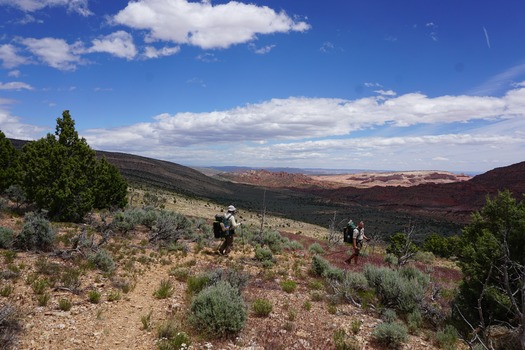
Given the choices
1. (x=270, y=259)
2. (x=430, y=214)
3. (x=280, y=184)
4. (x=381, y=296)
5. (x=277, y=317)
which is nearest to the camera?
(x=277, y=317)

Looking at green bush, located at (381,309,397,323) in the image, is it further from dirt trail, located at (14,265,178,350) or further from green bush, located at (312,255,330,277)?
dirt trail, located at (14,265,178,350)

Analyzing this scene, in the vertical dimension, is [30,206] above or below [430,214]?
above

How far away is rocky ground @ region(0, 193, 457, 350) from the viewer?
5992mm

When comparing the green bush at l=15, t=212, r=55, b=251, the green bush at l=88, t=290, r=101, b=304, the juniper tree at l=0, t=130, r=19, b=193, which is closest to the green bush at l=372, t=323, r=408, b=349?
the green bush at l=88, t=290, r=101, b=304

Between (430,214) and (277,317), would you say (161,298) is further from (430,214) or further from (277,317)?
(430,214)

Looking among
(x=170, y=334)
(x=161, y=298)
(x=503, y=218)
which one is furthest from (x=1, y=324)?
(x=503, y=218)

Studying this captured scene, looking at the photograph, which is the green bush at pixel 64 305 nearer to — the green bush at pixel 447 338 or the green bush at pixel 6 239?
the green bush at pixel 6 239

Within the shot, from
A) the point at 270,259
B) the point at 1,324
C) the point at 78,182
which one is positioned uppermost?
the point at 78,182

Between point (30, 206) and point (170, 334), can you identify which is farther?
point (30, 206)

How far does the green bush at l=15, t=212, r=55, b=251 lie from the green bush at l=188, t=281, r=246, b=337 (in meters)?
6.39

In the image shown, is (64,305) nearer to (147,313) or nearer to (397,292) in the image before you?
(147,313)

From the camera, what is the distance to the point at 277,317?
7.67 meters

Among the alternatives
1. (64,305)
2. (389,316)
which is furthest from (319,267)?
(64,305)

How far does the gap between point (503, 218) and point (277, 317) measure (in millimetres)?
5894
